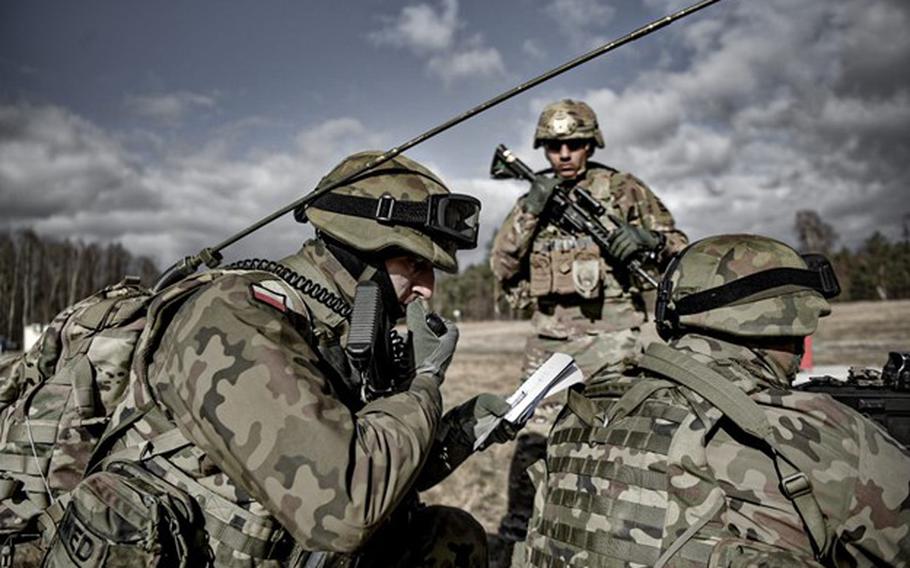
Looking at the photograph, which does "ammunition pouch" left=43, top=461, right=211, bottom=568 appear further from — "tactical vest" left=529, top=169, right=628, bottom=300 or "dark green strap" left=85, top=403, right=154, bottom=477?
"tactical vest" left=529, top=169, right=628, bottom=300

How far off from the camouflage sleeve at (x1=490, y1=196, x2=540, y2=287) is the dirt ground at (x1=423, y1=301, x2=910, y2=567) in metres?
0.62

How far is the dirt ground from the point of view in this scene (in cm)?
561

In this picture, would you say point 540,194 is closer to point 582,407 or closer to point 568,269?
point 568,269

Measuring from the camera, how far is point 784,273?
103 inches

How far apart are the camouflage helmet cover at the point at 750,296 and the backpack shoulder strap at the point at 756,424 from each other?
12.1 inches

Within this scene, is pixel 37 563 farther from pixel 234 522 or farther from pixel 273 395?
pixel 273 395

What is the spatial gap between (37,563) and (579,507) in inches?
76.4

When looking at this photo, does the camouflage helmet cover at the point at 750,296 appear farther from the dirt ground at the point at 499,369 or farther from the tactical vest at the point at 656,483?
the dirt ground at the point at 499,369

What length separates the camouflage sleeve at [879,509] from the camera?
205 cm

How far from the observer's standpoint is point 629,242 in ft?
15.8

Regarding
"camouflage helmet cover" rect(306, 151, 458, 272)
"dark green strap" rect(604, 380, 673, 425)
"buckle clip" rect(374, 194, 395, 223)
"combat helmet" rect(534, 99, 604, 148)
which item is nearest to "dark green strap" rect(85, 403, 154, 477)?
"camouflage helmet cover" rect(306, 151, 458, 272)

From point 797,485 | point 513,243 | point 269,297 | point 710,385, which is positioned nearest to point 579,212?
point 513,243

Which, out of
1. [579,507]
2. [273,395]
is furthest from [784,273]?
[273,395]

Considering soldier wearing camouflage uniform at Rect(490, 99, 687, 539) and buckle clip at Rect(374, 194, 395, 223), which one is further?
soldier wearing camouflage uniform at Rect(490, 99, 687, 539)
